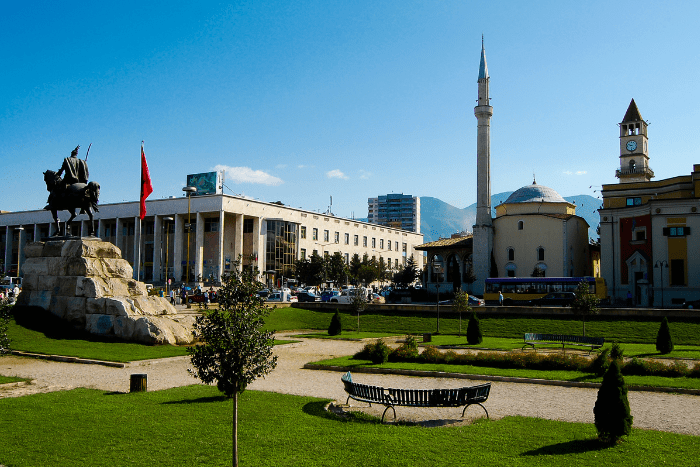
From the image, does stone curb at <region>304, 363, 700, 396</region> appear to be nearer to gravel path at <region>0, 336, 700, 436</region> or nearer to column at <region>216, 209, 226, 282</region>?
gravel path at <region>0, 336, 700, 436</region>

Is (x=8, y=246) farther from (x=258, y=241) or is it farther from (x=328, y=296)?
(x=328, y=296)

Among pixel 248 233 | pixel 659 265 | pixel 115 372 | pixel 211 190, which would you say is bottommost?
pixel 115 372

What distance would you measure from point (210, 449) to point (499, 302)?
3963 cm

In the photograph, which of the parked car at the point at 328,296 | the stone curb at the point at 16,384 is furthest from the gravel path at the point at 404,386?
the parked car at the point at 328,296

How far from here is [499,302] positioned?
4547 cm

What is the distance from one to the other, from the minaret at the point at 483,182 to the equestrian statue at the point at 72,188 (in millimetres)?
45509

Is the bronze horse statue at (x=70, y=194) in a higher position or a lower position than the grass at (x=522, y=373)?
higher

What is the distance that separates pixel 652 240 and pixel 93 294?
44476mm

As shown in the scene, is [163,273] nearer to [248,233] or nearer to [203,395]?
[248,233]

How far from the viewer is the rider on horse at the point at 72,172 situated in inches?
1000

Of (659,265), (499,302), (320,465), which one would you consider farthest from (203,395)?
(659,265)

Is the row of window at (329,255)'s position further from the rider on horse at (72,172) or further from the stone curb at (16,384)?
the stone curb at (16,384)

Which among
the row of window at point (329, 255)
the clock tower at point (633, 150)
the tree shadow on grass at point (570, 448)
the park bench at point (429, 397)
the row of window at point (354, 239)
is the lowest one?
the tree shadow on grass at point (570, 448)

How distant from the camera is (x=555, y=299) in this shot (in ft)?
145
